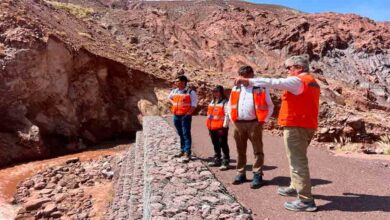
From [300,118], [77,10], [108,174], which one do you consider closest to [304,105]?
[300,118]

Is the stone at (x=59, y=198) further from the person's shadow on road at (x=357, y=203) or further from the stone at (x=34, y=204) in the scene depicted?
the person's shadow on road at (x=357, y=203)

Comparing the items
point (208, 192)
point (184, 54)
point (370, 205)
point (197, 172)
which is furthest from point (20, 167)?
point (184, 54)

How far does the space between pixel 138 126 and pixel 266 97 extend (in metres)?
15.3

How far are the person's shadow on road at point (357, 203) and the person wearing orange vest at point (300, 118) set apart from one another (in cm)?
43

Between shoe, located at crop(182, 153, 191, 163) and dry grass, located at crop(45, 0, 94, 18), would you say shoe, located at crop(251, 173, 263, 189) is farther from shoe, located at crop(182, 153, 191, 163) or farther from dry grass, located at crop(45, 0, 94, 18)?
dry grass, located at crop(45, 0, 94, 18)

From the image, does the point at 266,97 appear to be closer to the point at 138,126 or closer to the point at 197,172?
the point at 197,172

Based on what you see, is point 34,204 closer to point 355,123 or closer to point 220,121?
point 220,121

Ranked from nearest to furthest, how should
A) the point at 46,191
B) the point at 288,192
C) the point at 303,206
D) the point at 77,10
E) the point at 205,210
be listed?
the point at 205,210, the point at 303,206, the point at 288,192, the point at 46,191, the point at 77,10

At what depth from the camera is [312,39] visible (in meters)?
46.3

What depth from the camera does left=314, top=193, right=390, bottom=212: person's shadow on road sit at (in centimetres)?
563

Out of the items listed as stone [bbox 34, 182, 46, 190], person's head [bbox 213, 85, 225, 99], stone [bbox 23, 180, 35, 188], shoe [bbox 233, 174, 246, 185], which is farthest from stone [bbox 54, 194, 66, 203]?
shoe [bbox 233, 174, 246, 185]

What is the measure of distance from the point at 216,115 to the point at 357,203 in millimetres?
3484

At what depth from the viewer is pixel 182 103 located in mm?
8898

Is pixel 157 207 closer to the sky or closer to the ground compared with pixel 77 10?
closer to the ground
